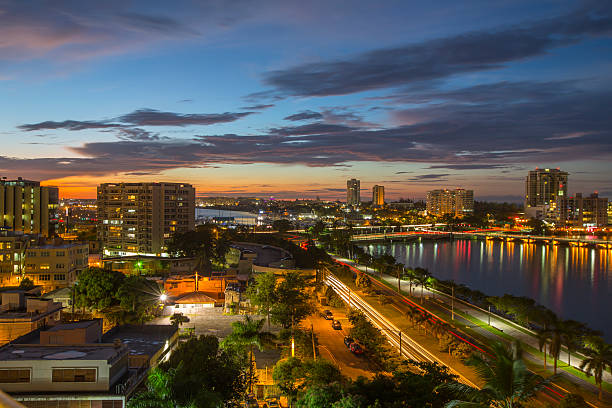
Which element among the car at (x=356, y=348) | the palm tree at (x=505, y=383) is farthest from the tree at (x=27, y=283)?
the palm tree at (x=505, y=383)

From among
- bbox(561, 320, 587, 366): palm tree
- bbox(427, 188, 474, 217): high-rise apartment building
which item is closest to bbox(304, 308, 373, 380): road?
bbox(561, 320, 587, 366): palm tree

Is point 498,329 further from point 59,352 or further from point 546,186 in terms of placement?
point 546,186

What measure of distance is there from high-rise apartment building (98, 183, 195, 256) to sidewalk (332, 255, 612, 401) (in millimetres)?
14930

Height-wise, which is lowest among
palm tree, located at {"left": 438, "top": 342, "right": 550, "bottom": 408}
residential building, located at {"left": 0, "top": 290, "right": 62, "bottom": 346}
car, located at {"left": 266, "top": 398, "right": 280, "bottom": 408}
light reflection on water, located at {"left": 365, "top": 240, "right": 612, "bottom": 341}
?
light reflection on water, located at {"left": 365, "top": 240, "right": 612, "bottom": 341}

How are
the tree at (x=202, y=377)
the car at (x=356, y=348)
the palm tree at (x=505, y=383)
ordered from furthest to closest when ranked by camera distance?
the car at (x=356, y=348), the tree at (x=202, y=377), the palm tree at (x=505, y=383)

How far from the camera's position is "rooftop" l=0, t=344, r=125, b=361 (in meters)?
5.65

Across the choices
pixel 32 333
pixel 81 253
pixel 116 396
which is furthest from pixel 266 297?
pixel 81 253

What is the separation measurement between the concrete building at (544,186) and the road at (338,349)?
249 ft

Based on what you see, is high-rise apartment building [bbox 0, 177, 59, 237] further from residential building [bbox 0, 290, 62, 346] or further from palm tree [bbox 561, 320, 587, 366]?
palm tree [bbox 561, 320, 587, 366]

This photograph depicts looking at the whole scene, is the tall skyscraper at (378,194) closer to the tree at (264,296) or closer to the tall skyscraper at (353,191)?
the tall skyscraper at (353,191)

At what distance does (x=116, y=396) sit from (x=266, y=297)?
23.8ft

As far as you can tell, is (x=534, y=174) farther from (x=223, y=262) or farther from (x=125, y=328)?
(x=125, y=328)

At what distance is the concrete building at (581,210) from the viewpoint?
70.4m

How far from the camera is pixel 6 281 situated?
16812 millimetres
